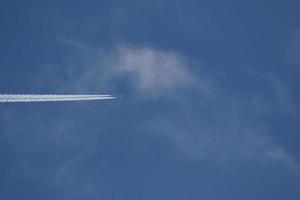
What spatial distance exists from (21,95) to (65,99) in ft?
30.8

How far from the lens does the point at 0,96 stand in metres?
56.5

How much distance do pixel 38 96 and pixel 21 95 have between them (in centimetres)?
394

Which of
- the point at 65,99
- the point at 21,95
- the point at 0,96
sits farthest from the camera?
the point at 65,99

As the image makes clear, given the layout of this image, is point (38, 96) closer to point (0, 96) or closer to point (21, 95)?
point (21, 95)

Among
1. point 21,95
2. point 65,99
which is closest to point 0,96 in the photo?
point 21,95

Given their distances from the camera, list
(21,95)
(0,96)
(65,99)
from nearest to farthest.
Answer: (0,96), (21,95), (65,99)

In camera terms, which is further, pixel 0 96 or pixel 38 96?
pixel 38 96

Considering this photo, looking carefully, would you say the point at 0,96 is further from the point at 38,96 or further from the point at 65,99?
the point at 65,99

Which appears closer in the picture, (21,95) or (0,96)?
(0,96)

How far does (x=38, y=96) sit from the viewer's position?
67188 mm

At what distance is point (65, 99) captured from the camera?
71688mm

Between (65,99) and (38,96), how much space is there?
5.50 m

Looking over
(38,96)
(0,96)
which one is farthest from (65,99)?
(0,96)

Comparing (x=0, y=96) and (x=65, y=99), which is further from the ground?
(x=65, y=99)
